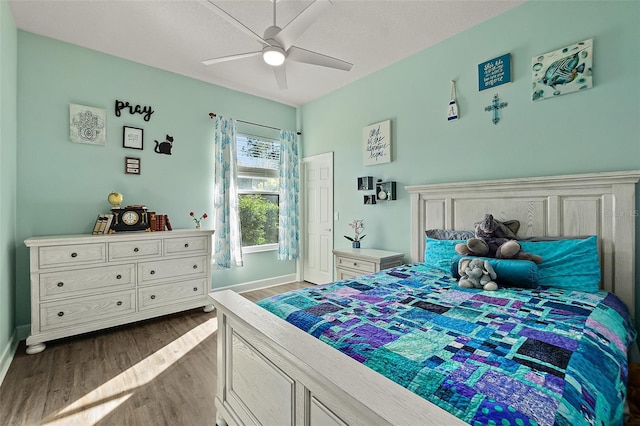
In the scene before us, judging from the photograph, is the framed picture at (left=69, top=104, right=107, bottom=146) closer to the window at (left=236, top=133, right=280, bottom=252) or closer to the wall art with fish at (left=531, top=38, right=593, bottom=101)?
the window at (left=236, top=133, right=280, bottom=252)

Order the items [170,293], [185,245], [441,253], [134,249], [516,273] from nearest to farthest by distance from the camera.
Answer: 1. [516,273]
2. [441,253]
3. [134,249]
4. [170,293]
5. [185,245]

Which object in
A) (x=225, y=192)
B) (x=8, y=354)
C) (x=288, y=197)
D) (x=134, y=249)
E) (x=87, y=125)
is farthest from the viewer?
(x=288, y=197)

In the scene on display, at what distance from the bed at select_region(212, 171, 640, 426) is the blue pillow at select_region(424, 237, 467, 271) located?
14 cm

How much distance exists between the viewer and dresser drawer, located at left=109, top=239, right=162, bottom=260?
2.85 metres

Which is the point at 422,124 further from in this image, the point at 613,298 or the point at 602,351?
the point at 602,351

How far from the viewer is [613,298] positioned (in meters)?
1.82

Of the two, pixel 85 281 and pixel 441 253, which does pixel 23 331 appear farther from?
pixel 441 253

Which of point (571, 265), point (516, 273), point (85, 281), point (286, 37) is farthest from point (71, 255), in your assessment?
point (571, 265)

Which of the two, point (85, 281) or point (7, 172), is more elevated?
point (7, 172)

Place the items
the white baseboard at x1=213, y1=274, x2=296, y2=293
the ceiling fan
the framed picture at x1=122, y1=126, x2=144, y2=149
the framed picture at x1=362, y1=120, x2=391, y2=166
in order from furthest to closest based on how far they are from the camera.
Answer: the white baseboard at x1=213, y1=274, x2=296, y2=293 < the framed picture at x1=362, y1=120, x2=391, y2=166 < the framed picture at x1=122, y1=126, x2=144, y2=149 < the ceiling fan

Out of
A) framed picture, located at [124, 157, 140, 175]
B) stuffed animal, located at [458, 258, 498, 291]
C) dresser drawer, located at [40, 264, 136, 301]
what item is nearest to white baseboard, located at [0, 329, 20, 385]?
dresser drawer, located at [40, 264, 136, 301]

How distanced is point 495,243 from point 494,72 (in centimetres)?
155

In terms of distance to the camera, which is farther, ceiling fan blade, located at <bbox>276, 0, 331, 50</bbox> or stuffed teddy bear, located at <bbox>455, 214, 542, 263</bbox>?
stuffed teddy bear, located at <bbox>455, 214, 542, 263</bbox>

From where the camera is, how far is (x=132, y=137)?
3.32 m
